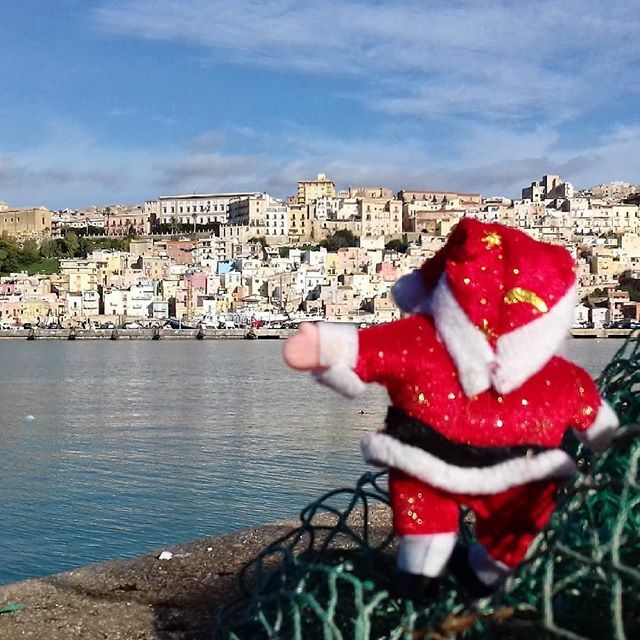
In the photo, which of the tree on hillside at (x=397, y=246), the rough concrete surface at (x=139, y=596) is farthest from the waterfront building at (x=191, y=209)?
the rough concrete surface at (x=139, y=596)

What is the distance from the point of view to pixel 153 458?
1436cm

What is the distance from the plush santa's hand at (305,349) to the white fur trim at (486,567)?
666 mm

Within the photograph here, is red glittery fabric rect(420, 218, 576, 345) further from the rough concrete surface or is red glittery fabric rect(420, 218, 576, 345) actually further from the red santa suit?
the rough concrete surface

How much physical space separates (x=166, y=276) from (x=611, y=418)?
248 ft

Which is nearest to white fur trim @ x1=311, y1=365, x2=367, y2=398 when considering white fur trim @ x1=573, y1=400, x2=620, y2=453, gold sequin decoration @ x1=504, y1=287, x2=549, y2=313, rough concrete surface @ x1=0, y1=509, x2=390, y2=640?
gold sequin decoration @ x1=504, y1=287, x2=549, y2=313

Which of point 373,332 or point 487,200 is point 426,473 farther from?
point 487,200

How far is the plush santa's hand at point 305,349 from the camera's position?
270cm

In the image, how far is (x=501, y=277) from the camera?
109 inches

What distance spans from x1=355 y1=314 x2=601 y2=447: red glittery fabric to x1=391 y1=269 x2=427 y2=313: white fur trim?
0.55ft

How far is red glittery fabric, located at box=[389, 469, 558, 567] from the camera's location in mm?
2709

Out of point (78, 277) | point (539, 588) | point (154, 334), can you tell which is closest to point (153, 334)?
point (154, 334)

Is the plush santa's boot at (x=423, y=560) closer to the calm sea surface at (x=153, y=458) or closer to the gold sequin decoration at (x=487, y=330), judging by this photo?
the gold sequin decoration at (x=487, y=330)

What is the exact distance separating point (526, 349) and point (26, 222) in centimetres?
10080

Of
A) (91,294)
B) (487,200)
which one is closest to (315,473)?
(91,294)
